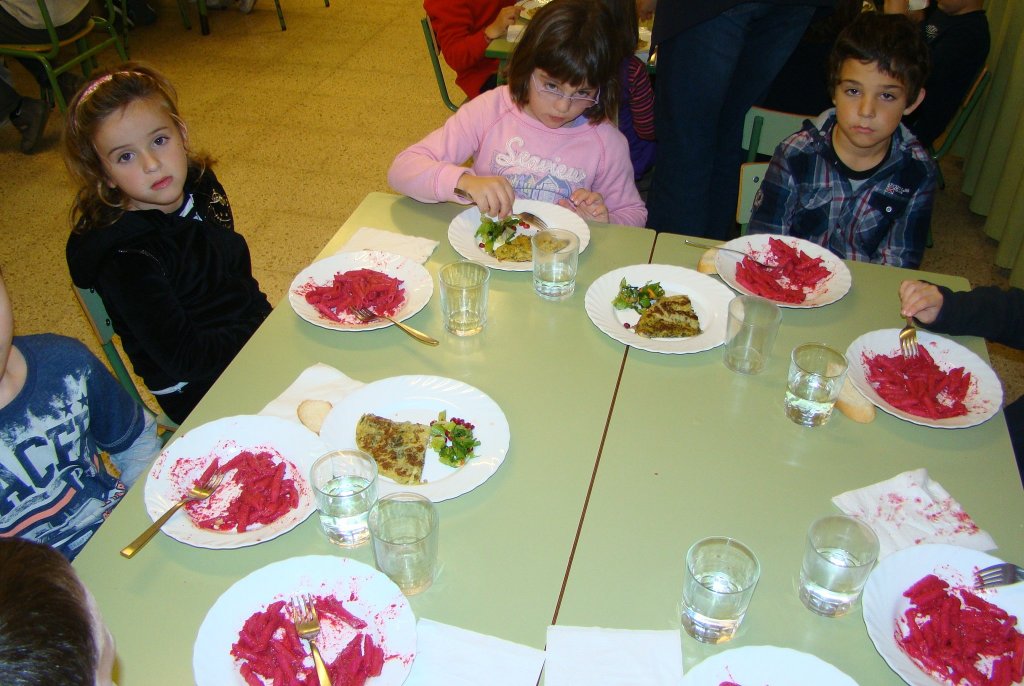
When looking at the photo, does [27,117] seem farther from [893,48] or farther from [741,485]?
[741,485]

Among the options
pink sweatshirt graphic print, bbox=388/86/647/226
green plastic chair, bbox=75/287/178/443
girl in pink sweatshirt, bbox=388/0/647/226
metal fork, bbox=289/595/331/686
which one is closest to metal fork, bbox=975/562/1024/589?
metal fork, bbox=289/595/331/686

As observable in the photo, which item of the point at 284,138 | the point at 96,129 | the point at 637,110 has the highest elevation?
the point at 96,129

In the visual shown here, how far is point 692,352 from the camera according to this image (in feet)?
5.12

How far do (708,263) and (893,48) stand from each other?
0.83 m

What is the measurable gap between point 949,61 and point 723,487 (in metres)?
2.64

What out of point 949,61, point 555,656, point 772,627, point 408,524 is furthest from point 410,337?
point 949,61

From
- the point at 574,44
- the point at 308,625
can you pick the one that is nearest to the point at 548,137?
the point at 574,44

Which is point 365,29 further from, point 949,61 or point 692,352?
point 692,352

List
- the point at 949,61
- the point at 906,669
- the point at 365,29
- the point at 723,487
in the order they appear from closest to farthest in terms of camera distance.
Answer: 1. the point at 906,669
2. the point at 723,487
3. the point at 949,61
4. the point at 365,29

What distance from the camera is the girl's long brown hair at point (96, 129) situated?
1663 mm

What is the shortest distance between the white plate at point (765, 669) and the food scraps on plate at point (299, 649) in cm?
43

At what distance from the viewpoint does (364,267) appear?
178cm

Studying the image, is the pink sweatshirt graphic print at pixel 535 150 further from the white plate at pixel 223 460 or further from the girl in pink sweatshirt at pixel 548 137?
the white plate at pixel 223 460

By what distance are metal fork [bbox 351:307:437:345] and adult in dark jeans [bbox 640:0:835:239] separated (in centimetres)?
160
